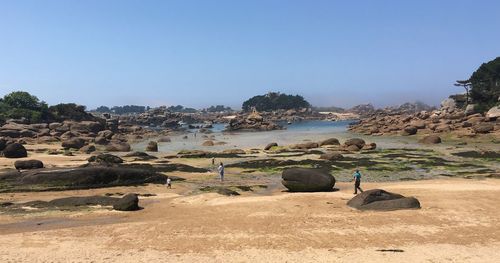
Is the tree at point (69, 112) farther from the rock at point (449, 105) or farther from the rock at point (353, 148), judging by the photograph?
the rock at point (449, 105)

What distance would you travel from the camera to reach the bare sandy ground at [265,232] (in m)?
17.9

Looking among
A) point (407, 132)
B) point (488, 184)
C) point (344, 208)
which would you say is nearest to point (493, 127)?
point (407, 132)

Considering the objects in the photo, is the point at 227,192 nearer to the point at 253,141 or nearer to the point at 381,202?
the point at 381,202

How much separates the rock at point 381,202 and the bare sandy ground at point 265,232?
69 centimetres

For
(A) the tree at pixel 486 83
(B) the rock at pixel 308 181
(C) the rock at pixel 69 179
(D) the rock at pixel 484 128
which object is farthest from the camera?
(A) the tree at pixel 486 83

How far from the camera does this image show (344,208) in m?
26.7

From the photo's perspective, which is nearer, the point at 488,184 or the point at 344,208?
the point at 344,208

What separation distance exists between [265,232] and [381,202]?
8.28 metres

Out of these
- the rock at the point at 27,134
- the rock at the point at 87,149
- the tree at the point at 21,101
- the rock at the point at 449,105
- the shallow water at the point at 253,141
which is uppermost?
the tree at the point at 21,101

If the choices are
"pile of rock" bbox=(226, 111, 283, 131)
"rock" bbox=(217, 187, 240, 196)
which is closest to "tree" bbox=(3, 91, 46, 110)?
"pile of rock" bbox=(226, 111, 283, 131)

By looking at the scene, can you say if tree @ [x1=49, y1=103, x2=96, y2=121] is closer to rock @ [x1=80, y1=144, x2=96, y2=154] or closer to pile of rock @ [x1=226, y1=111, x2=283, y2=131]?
pile of rock @ [x1=226, y1=111, x2=283, y2=131]

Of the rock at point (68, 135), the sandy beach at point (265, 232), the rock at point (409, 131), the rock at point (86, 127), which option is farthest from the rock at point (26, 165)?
the rock at point (409, 131)

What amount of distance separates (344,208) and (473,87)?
354 ft

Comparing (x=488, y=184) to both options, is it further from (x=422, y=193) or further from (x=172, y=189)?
(x=172, y=189)
